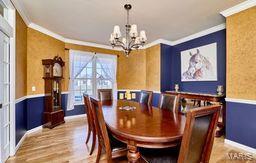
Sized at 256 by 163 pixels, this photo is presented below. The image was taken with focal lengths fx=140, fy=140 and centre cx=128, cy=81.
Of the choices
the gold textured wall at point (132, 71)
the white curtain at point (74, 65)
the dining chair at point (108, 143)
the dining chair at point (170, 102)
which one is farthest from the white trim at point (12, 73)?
the gold textured wall at point (132, 71)

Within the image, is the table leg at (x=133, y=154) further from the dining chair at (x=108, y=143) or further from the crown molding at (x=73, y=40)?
the crown molding at (x=73, y=40)

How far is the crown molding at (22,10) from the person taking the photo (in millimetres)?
2408

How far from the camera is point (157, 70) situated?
4.74 m

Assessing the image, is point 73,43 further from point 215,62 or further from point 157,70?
point 215,62

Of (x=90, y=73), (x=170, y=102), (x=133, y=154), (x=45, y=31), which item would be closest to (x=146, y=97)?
(x=170, y=102)

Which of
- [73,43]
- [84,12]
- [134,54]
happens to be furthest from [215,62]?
[73,43]

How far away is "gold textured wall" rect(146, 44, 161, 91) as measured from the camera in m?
4.71

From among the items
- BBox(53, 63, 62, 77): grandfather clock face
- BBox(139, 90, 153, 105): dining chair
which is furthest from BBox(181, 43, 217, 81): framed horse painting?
BBox(53, 63, 62, 77): grandfather clock face

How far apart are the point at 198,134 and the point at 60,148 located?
2.39 meters

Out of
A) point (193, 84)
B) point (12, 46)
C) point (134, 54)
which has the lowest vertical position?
point (193, 84)

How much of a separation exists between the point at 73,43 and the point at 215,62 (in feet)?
13.9

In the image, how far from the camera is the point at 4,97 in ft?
7.05

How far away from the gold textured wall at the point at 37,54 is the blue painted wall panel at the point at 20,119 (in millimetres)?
451

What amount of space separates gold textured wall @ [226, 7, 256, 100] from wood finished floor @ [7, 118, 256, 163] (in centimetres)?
108
